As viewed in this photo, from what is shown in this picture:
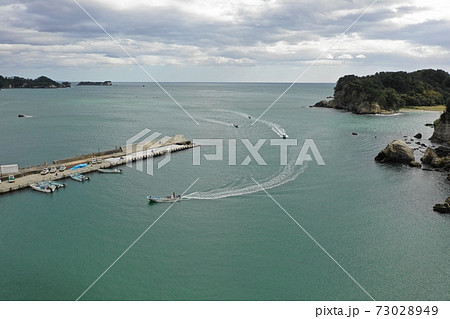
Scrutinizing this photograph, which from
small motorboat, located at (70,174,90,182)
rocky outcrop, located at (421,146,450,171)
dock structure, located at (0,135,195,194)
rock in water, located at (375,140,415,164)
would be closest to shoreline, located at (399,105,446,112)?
rocky outcrop, located at (421,146,450,171)

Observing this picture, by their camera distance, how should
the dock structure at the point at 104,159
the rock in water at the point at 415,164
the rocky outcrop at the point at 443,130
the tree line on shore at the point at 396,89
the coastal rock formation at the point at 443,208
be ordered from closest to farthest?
1. the coastal rock formation at the point at 443,208
2. the dock structure at the point at 104,159
3. the rock in water at the point at 415,164
4. the rocky outcrop at the point at 443,130
5. the tree line on shore at the point at 396,89

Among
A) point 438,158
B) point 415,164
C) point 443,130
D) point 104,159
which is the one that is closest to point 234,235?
point 104,159

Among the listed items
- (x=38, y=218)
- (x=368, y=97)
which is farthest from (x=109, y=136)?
(x=368, y=97)

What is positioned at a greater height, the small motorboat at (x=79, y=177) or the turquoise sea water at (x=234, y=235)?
the small motorboat at (x=79, y=177)

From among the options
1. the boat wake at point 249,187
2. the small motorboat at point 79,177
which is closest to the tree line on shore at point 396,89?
the boat wake at point 249,187

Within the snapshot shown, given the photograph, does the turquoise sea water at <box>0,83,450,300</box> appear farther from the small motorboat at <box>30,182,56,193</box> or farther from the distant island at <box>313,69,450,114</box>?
the distant island at <box>313,69,450,114</box>

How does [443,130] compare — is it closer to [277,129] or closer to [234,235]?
[277,129]

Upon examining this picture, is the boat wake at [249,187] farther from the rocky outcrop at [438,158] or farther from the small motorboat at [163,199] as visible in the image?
the rocky outcrop at [438,158]
